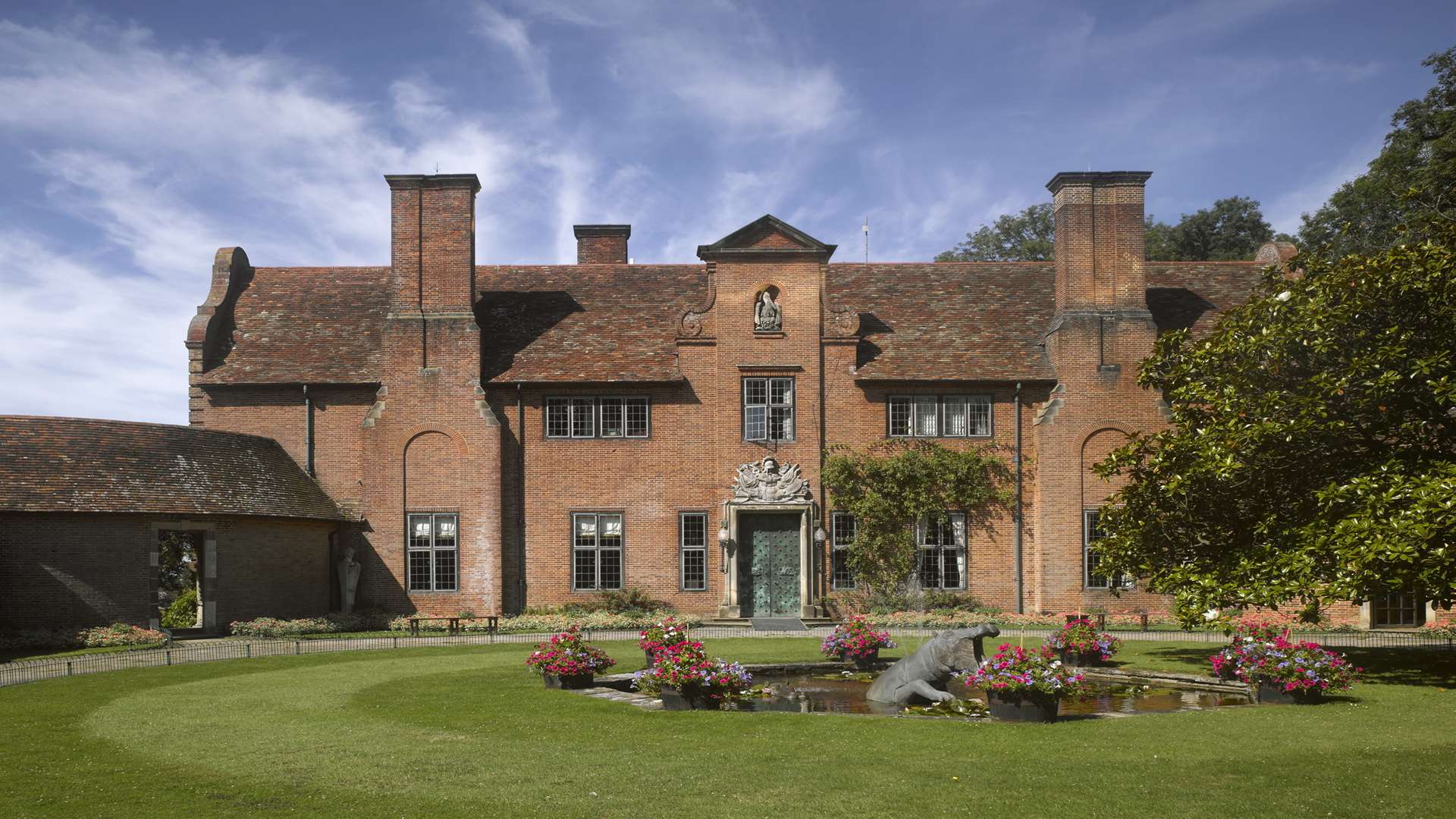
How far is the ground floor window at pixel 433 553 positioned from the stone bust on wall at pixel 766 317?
922 cm

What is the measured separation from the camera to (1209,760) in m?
11.7

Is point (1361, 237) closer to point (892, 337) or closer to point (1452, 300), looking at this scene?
point (892, 337)

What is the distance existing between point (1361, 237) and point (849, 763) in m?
33.8

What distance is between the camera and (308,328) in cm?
3259

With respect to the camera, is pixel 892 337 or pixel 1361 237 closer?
pixel 892 337

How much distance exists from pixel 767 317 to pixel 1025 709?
701 inches

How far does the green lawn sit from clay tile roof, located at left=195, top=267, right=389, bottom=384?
1480cm

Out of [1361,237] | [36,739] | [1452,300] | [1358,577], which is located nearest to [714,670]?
[36,739]

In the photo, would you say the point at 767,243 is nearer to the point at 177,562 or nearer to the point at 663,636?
→ the point at 663,636

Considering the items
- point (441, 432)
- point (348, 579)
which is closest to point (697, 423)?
point (441, 432)

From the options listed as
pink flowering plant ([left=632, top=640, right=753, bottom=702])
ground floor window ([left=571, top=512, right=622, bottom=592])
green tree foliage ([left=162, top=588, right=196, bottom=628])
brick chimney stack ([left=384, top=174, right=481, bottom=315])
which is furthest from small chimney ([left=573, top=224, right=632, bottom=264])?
pink flowering plant ([left=632, top=640, right=753, bottom=702])

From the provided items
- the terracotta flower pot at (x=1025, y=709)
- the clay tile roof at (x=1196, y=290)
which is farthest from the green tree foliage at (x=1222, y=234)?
the terracotta flower pot at (x=1025, y=709)

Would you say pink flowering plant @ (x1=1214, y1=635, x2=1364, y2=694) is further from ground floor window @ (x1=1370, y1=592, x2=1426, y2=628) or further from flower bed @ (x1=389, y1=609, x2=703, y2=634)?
ground floor window @ (x1=1370, y1=592, x2=1426, y2=628)

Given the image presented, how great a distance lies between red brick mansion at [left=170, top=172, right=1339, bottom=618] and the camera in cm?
3034
